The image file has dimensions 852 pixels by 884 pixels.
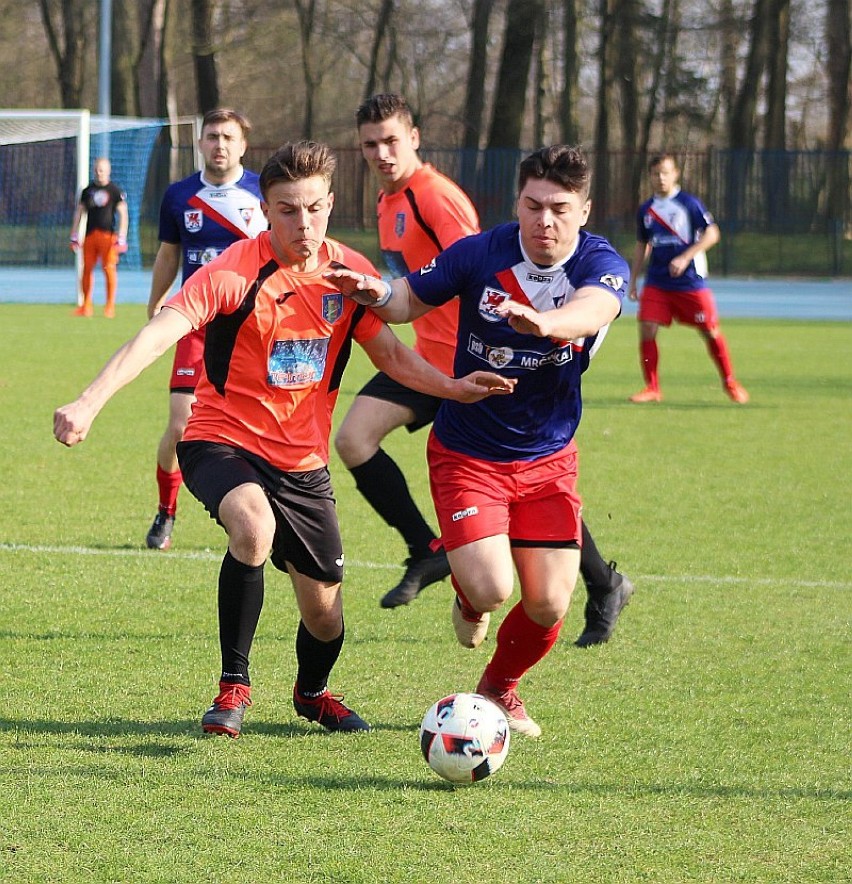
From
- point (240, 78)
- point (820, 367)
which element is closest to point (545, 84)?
point (240, 78)

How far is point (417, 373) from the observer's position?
438 cm

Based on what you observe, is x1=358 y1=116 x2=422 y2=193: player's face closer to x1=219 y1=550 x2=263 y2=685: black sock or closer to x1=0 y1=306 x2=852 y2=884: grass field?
x1=0 y1=306 x2=852 y2=884: grass field

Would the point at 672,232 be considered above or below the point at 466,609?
above

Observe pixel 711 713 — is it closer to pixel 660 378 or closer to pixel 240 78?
pixel 660 378

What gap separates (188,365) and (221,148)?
108cm

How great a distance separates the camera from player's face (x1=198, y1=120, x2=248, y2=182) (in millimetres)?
6820

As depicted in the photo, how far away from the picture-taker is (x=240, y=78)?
169ft

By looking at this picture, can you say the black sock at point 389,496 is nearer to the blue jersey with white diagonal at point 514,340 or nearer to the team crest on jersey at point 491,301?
the blue jersey with white diagonal at point 514,340

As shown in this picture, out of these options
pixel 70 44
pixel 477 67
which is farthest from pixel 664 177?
pixel 70 44

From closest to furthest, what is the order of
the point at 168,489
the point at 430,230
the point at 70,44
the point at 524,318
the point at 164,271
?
1. the point at 524,318
2. the point at 430,230
3. the point at 168,489
4. the point at 164,271
5. the point at 70,44

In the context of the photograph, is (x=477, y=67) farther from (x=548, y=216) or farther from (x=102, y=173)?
(x=548, y=216)

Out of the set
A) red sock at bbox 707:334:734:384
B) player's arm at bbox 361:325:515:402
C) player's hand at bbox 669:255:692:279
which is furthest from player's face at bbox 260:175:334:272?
red sock at bbox 707:334:734:384

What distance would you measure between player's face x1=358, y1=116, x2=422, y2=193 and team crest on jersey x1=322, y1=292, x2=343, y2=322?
5.59ft

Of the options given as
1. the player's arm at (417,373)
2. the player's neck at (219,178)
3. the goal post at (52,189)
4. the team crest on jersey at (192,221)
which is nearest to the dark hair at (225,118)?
the player's neck at (219,178)
